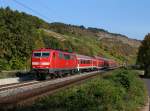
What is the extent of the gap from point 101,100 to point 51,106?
6.09 feet

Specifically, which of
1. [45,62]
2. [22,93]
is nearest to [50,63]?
[45,62]

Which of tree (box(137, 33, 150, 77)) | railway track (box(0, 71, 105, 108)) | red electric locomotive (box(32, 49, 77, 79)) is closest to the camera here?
railway track (box(0, 71, 105, 108))

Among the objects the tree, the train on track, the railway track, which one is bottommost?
the railway track

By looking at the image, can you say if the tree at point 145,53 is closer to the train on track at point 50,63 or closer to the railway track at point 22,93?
the train on track at point 50,63

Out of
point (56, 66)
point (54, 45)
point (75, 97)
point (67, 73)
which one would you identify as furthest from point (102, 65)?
point (75, 97)

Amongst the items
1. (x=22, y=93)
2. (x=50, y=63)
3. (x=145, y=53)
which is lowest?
(x=22, y=93)

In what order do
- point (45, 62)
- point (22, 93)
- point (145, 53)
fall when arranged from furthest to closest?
point (145, 53), point (45, 62), point (22, 93)

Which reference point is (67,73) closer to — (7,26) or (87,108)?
(7,26)

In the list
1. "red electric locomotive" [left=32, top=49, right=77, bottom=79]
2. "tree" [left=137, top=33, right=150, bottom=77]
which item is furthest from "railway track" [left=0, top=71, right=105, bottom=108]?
"tree" [left=137, top=33, right=150, bottom=77]

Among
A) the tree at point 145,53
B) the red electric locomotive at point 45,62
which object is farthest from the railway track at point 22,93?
the tree at point 145,53

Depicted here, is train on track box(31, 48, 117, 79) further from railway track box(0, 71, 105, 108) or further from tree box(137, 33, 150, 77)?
tree box(137, 33, 150, 77)

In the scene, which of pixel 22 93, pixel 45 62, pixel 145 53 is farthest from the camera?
pixel 145 53

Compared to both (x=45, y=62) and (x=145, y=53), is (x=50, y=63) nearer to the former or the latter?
(x=45, y=62)

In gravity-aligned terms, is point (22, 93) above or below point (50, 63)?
below
